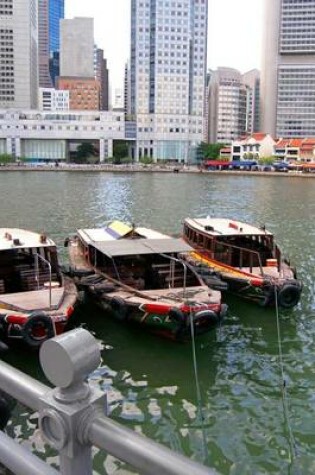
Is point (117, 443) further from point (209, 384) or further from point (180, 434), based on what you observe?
point (209, 384)

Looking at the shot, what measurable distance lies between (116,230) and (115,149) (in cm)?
13226

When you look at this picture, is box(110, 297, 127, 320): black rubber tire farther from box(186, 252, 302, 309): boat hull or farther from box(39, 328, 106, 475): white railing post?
box(39, 328, 106, 475): white railing post

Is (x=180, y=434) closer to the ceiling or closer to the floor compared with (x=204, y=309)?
closer to the floor

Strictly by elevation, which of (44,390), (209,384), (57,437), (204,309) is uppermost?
(44,390)

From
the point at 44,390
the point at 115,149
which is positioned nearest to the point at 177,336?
the point at 44,390

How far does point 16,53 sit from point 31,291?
164 m

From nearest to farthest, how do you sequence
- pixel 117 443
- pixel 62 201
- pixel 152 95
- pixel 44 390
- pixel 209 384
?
pixel 117 443 < pixel 44 390 < pixel 209 384 < pixel 62 201 < pixel 152 95

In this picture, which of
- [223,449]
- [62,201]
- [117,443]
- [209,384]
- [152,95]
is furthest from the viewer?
[152,95]

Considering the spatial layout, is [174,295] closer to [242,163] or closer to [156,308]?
[156,308]

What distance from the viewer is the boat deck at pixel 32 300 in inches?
412

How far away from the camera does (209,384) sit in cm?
929

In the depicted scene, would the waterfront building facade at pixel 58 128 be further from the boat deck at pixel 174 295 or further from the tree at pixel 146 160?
the boat deck at pixel 174 295

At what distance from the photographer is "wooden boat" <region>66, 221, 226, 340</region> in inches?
420

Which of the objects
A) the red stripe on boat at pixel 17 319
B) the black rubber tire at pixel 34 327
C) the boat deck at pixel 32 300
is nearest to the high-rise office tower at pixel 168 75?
the boat deck at pixel 32 300
